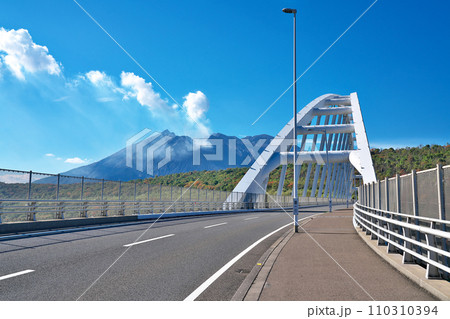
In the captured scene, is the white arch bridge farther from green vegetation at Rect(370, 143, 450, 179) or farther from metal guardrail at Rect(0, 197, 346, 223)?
green vegetation at Rect(370, 143, 450, 179)

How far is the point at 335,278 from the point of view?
5871 mm

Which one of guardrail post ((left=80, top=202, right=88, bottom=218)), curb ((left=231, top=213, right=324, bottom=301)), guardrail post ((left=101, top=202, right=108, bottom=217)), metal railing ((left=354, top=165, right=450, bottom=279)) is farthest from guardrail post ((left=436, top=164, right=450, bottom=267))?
guardrail post ((left=101, top=202, right=108, bottom=217))

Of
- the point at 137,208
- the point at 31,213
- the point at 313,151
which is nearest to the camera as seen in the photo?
the point at 31,213

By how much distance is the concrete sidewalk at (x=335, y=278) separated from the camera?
15.8 ft

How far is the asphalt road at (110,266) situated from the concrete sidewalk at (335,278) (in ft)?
3.38

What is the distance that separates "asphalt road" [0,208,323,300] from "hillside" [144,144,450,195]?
196ft

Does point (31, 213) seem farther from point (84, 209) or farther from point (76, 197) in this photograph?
point (84, 209)

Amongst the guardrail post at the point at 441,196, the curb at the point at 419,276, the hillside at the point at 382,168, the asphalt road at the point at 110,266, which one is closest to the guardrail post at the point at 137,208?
the asphalt road at the point at 110,266

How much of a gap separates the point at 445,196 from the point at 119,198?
17479mm

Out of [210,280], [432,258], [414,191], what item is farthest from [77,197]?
[432,258]

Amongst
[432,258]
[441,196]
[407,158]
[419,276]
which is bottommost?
[419,276]

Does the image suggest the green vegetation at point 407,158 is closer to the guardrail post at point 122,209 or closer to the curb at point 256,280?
the guardrail post at point 122,209

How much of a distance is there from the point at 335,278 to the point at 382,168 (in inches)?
4431
